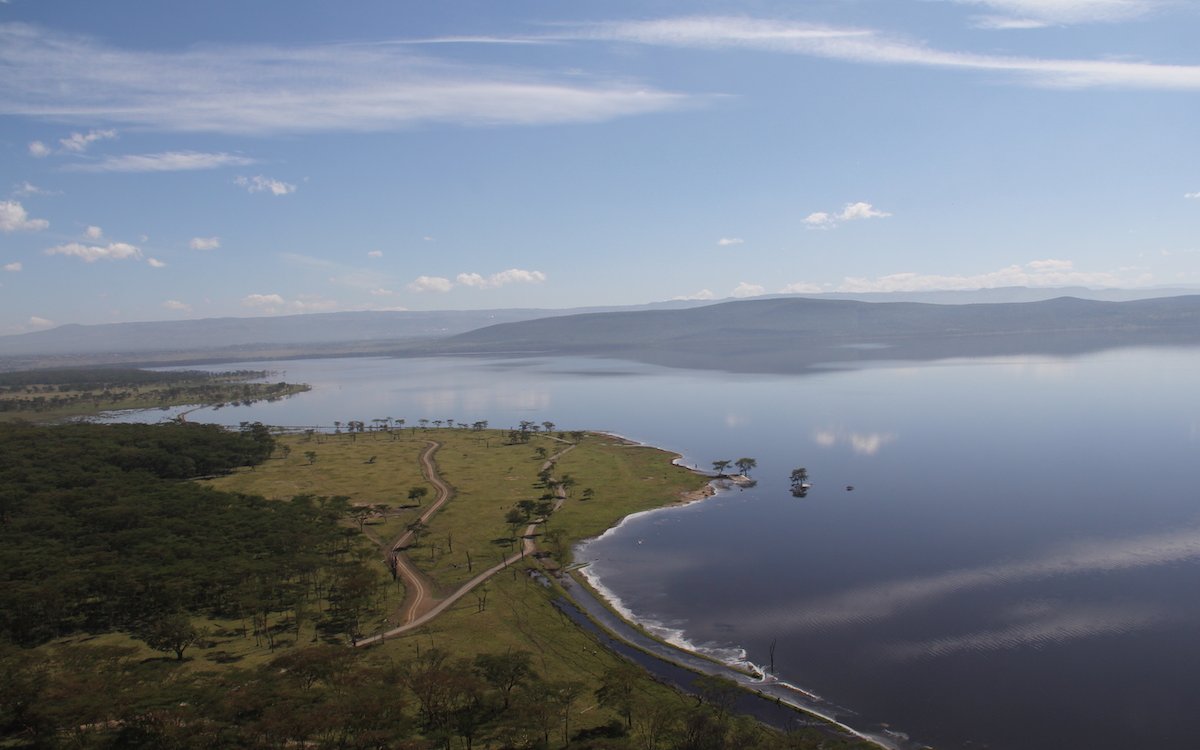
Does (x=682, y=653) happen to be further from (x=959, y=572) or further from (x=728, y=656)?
(x=959, y=572)

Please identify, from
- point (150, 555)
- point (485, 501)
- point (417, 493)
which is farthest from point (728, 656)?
point (417, 493)

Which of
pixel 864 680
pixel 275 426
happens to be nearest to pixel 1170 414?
pixel 864 680

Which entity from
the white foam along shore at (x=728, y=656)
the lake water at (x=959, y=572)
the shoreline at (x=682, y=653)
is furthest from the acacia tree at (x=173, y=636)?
the lake water at (x=959, y=572)

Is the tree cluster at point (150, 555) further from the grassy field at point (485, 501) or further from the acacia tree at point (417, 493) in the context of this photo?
the acacia tree at point (417, 493)

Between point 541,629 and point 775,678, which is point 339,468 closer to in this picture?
point 541,629

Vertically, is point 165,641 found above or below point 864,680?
above

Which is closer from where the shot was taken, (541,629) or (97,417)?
(541,629)

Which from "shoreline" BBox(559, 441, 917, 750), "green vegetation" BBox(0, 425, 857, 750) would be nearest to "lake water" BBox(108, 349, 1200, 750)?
"shoreline" BBox(559, 441, 917, 750)
